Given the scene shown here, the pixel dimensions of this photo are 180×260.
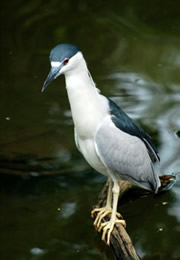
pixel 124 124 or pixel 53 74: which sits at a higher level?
Result: pixel 53 74

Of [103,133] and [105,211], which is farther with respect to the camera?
[105,211]

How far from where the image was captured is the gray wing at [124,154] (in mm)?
3312

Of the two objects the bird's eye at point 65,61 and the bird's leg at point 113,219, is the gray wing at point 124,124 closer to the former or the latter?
the bird's leg at point 113,219

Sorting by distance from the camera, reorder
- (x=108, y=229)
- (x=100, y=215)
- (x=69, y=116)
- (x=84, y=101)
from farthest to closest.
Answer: (x=69, y=116)
(x=100, y=215)
(x=108, y=229)
(x=84, y=101)

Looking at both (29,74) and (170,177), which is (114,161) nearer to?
(170,177)

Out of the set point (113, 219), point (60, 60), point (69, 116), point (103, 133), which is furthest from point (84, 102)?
point (69, 116)

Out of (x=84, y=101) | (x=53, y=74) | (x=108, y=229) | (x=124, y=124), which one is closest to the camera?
(x=53, y=74)

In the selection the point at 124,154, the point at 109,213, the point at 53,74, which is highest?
the point at 53,74

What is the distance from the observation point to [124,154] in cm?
342

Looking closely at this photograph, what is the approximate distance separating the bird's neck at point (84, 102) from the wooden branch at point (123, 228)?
608 millimetres

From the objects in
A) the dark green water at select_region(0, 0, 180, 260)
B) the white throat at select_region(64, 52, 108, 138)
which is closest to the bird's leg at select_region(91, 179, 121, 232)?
the dark green water at select_region(0, 0, 180, 260)

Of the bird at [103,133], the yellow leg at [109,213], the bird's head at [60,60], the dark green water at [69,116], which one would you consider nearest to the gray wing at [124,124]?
the bird at [103,133]

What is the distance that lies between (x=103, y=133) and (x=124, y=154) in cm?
22

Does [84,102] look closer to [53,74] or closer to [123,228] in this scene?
[53,74]
